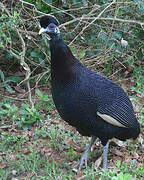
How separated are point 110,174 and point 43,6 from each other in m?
3.06

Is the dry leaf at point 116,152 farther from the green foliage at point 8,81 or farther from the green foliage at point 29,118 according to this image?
the green foliage at point 8,81

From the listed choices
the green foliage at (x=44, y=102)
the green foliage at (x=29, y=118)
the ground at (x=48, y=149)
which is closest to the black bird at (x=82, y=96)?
the ground at (x=48, y=149)

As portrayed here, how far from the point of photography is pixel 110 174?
3.90m

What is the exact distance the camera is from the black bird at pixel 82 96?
3.90m

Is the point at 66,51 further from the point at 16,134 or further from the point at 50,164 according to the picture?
the point at 16,134

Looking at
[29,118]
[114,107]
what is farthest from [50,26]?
[29,118]

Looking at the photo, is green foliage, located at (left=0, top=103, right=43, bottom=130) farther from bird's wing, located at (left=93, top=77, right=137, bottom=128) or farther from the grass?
bird's wing, located at (left=93, top=77, right=137, bottom=128)

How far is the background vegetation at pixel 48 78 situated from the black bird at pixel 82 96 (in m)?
0.45

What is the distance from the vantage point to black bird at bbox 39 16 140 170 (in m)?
3.90

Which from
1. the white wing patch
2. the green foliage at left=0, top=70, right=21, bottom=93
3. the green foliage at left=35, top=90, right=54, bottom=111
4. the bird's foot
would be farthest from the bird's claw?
the green foliage at left=0, top=70, right=21, bottom=93

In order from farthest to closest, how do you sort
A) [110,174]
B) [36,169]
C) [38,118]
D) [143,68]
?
1. [143,68]
2. [38,118]
3. [36,169]
4. [110,174]

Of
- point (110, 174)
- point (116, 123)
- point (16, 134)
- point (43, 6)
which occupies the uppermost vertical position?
point (43, 6)

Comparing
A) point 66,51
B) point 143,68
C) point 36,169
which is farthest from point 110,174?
point 143,68

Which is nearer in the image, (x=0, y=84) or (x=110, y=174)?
(x=110, y=174)
